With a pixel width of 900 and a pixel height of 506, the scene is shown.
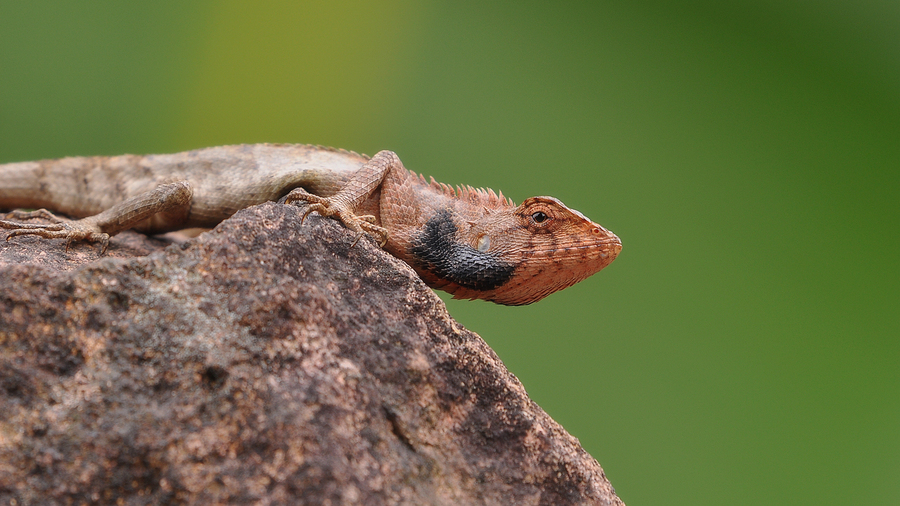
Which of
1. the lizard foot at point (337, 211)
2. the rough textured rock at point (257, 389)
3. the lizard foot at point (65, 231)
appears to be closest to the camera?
the rough textured rock at point (257, 389)

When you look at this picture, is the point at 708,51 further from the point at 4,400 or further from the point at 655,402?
the point at 4,400

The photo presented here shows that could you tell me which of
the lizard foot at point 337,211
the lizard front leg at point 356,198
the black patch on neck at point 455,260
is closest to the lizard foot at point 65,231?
the lizard front leg at point 356,198

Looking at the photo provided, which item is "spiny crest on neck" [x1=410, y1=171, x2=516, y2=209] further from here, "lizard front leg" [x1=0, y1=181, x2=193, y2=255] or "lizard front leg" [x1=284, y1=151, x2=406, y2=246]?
"lizard front leg" [x1=0, y1=181, x2=193, y2=255]

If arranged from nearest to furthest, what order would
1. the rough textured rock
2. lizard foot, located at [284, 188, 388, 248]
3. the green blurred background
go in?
the rough textured rock → lizard foot, located at [284, 188, 388, 248] → the green blurred background

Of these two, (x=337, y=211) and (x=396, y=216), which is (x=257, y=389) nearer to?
(x=337, y=211)

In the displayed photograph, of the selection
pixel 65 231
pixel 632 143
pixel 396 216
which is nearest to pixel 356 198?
pixel 396 216

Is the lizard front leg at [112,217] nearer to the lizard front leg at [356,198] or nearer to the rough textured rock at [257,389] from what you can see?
the lizard front leg at [356,198]

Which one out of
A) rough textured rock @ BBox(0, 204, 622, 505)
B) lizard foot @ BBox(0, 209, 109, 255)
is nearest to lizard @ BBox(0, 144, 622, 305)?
lizard foot @ BBox(0, 209, 109, 255)
